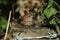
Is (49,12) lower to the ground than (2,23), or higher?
lower

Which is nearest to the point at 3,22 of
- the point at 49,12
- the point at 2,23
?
the point at 2,23

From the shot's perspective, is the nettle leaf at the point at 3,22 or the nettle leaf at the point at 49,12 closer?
→ the nettle leaf at the point at 49,12

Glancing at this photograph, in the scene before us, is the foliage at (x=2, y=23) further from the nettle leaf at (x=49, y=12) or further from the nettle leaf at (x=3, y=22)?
the nettle leaf at (x=49, y=12)

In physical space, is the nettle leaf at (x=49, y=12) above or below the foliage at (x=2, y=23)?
below

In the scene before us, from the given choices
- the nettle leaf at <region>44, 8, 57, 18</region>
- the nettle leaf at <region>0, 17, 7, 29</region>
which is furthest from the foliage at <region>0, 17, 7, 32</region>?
the nettle leaf at <region>44, 8, 57, 18</region>

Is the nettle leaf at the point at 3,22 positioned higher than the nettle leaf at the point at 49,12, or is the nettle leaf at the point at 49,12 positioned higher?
the nettle leaf at the point at 3,22

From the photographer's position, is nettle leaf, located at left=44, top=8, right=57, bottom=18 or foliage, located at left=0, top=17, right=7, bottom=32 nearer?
nettle leaf, located at left=44, top=8, right=57, bottom=18

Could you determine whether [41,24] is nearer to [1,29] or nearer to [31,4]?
[1,29]

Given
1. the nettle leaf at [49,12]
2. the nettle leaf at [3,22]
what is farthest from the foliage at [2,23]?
the nettle leaf at [49,12]

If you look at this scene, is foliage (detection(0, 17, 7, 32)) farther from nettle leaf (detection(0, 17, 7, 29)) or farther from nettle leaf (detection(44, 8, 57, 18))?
nettle leaf (detection(44, 8, 57, 18))

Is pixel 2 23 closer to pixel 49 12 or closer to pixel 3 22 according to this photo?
pixel 3 22

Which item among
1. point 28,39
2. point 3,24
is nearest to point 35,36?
point 28,39
